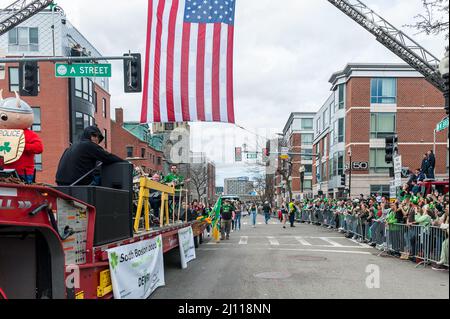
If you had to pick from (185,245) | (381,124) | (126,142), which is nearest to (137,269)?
(185,245)

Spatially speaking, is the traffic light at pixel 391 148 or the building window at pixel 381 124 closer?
the traffic light at pixel 391 148

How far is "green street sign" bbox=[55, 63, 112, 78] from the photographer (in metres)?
12.7

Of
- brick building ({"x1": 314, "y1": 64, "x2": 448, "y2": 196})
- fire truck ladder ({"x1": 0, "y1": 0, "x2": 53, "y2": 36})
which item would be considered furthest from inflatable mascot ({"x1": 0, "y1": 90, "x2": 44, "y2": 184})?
brick building ({"x1": 314, "y1": 64, "x2": 448, "y2": 196})

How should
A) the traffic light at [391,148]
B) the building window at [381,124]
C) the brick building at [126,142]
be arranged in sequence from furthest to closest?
the brick building at [126,142]
the building window at [381,124]
the traffic light at [391,148]

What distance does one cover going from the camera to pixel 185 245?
10.3 meters

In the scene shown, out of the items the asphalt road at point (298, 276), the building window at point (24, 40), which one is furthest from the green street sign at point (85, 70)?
the building window at point (24, 40)

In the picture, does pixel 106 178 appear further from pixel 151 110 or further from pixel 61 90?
pixel 61 90

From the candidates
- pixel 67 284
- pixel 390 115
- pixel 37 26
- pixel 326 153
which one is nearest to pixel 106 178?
pixel 67 284

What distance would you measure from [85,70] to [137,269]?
890cm

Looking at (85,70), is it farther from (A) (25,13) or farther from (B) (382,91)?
(B) (382,91)

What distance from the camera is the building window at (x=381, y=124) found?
126 feet

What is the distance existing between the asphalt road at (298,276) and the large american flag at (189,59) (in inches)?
133

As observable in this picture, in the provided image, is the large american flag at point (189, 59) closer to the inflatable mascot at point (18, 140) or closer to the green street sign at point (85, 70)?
the inflatable mascot at point (18, 140)

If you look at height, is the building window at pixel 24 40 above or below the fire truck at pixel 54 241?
above
